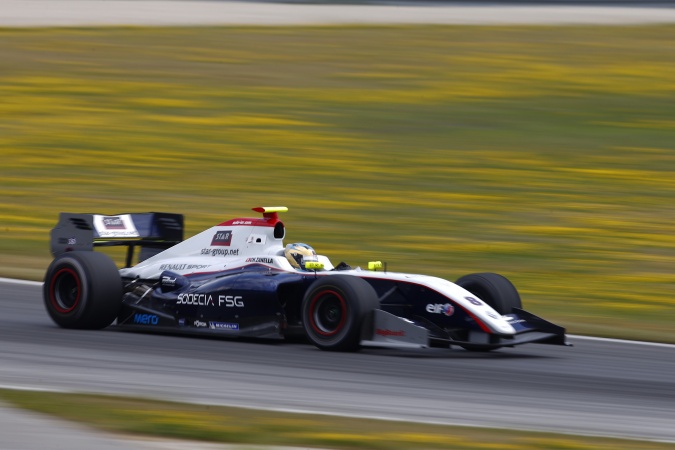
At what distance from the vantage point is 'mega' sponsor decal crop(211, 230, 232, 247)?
1053 centimetres

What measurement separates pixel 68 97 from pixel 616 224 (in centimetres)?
1236

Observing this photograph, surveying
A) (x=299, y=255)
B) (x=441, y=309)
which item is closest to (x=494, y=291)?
(x=441, y=309)

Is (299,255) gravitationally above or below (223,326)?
above

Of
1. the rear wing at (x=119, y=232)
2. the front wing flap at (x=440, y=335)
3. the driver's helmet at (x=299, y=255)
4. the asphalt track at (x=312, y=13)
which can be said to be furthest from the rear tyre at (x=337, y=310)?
the asphalt track at (x=312, y=13)

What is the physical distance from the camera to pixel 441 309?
9.49 m

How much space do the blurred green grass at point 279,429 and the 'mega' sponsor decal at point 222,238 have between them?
3.25m

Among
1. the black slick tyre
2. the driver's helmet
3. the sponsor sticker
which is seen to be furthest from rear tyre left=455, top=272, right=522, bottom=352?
the sponsor sticker

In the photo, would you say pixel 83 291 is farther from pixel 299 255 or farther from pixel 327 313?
pixel 327 313

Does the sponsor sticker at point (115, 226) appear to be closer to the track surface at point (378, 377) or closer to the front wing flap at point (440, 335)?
the track surface at point (378, 377)

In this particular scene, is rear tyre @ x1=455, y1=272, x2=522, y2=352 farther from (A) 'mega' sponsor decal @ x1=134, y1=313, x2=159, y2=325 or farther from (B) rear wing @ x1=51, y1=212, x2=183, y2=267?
(B) rear wing @ x1=51, y1=212, x2=183, y2=267

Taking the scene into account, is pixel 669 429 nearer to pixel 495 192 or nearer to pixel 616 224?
pixel 616 224

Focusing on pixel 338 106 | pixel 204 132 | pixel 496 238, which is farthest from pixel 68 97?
pixel 496 238

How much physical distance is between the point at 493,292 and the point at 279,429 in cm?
377

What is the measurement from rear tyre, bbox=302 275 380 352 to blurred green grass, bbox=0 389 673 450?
214 cm
